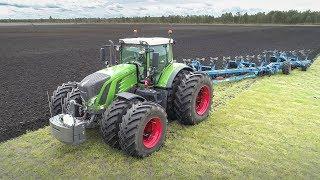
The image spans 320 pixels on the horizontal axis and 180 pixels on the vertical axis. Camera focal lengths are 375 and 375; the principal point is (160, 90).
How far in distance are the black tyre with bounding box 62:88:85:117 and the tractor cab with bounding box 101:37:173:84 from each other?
47.1 inches

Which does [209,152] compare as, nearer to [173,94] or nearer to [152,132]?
[152,132]

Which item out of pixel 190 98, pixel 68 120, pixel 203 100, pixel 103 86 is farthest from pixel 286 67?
pixel 68 120

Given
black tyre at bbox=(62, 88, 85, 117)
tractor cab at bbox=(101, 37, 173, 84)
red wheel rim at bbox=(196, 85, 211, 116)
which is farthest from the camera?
red wheel rim at bbox=(196, 85, 211, 116)

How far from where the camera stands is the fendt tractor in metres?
6.96

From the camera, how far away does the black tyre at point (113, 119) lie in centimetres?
701

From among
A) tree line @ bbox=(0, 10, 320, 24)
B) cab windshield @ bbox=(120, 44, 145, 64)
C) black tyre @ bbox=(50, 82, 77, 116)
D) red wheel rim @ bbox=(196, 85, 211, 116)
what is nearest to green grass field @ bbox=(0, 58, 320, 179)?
red wheel rim @ bbox=(196, 85, 211, 116)

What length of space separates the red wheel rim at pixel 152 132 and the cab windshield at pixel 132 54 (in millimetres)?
1605

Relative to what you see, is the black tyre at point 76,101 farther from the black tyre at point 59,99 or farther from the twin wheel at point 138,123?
the twin wheel at point 138,123

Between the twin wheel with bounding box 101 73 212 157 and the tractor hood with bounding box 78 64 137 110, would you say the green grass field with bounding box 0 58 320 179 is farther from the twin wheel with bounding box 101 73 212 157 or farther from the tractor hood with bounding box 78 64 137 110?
→ the tractor hood with bounding box 78 64 137 110

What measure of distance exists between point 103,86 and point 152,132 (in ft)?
4.46

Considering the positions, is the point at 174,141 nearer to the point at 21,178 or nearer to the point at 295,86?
the point at 21,178

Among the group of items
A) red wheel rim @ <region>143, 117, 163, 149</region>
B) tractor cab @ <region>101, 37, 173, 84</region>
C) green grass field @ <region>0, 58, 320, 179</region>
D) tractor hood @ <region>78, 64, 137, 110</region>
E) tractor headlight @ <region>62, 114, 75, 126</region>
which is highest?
tractor cab @ <region>101, 37, 173, 84</region>

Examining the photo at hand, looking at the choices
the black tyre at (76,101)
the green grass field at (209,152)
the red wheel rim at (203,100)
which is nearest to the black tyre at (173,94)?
the green grass field at (209,152)

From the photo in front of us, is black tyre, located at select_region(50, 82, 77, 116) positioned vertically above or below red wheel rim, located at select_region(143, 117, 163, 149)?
above
